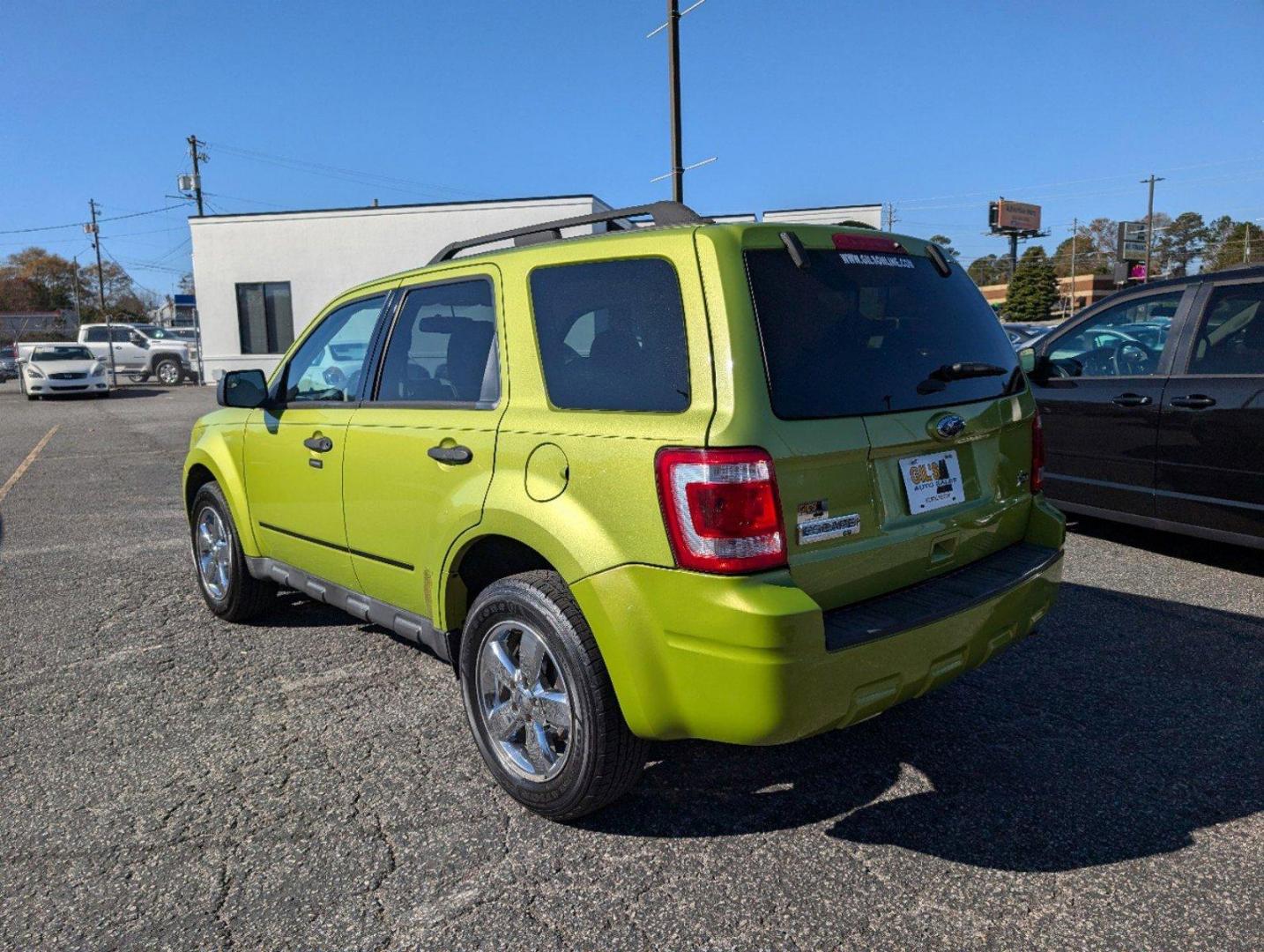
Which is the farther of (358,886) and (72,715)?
(72,715)

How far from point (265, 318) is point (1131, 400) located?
25.2 meters

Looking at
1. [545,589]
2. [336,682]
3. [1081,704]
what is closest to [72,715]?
[336,682]

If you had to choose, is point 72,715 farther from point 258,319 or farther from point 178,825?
point 258,319

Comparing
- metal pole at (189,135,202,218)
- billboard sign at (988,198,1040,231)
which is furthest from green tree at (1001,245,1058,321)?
metal pole at (189,135,202,218)

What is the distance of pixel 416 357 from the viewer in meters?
3.51

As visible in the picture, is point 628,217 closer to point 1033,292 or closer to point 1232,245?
point 1033,292

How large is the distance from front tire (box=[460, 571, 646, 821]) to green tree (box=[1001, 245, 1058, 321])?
9514 cm

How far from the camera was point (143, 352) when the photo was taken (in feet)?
99.9

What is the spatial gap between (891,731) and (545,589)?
155cm

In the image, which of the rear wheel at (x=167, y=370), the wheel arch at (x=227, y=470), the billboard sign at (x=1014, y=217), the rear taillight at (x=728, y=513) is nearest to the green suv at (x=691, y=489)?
the rear taillight at (x=728, y=513)

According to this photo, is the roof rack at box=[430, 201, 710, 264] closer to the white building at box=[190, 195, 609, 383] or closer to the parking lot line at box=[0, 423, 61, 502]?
the parking lot line at box=[0, 423, 61, 502]

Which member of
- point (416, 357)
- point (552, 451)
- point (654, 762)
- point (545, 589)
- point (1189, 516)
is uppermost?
point (416, 357)

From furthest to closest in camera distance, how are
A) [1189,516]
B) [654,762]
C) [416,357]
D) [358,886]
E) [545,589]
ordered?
[1189,516], [416,357], [654,762], [545,589], [358,886]

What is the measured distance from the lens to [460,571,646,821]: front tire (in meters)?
2.56
